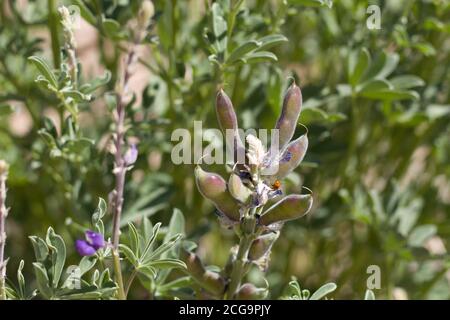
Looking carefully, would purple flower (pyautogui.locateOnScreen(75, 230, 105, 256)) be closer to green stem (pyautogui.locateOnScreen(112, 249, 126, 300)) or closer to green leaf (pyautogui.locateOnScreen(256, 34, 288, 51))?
green stem (pyautogui.locateOnScreen(112, 249, 126, 300))

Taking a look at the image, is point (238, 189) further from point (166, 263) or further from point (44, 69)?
point (44, 69)

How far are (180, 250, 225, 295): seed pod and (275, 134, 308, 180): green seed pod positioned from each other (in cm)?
24

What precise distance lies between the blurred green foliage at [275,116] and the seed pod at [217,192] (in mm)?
311

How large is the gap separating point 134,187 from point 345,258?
33.3 inches

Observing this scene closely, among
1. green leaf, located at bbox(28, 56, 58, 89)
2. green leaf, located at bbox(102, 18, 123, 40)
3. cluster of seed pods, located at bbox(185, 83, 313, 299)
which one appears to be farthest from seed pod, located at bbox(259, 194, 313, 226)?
green leaf, located at bbox(102, 18, 123, 40)

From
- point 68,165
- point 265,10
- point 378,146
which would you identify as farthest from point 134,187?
point 378,146

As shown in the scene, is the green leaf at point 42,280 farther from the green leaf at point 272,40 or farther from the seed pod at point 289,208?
the green leaf at point 272,40

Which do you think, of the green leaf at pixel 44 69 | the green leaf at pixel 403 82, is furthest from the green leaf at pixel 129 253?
the green leaf at pixel 403 82

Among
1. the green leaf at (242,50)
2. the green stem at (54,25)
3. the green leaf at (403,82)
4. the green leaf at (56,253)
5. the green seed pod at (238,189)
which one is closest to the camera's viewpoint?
the green seed pod at (238,189)

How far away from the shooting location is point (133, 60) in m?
1.20

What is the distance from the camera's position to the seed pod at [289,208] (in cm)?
129

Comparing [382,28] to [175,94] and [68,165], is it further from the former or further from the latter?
[68,165]

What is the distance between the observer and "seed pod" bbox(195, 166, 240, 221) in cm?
131
